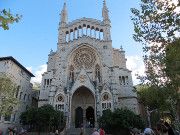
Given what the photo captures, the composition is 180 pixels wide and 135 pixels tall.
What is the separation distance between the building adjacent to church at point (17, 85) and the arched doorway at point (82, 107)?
32.5ft

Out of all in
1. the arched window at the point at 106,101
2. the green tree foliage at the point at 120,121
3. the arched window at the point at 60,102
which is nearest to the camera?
the green tree foliage at the point at 120,121

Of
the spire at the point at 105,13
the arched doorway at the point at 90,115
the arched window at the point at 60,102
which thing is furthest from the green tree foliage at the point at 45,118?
the spire at the point at 105,13

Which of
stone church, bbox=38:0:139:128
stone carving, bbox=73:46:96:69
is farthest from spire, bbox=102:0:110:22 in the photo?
stone carving, bbox=73:46:96:69

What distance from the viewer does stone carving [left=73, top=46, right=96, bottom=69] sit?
39.2 metres

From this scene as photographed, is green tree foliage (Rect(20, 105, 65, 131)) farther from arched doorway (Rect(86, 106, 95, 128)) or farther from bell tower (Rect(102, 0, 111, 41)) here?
bell tower (Rect(102, 0, 111, 41))

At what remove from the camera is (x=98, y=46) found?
39594 mm

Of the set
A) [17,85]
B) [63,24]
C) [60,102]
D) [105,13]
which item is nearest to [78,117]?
[60,102]

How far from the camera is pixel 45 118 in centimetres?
2945

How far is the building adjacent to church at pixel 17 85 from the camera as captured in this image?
31.9 meters

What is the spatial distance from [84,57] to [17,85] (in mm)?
13873

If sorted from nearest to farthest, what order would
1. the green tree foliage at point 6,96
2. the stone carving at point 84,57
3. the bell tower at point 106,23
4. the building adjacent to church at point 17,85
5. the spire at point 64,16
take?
the green tree foliage at point 6,96
the building adjacent to church at point 17,85
the stone carving at point 84,57
the bell tower at point 106,23
the spire at point 64,16

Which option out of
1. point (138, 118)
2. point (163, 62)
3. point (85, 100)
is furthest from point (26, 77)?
point (163, 62)

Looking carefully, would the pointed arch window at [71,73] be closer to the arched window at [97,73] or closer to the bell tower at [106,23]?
the arched window at [97,73]

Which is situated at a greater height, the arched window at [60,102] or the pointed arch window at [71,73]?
the pointed arch window at [71,73]
